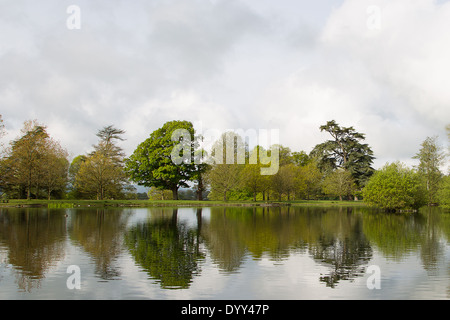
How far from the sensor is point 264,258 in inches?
555

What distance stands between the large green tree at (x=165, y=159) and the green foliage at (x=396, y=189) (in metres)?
26.3

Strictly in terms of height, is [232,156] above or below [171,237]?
above

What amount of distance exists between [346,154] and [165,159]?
113 ft

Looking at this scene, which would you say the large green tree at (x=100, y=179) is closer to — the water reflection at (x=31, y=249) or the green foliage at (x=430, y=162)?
the water reflection at (x=31, y=249)

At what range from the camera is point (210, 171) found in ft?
208

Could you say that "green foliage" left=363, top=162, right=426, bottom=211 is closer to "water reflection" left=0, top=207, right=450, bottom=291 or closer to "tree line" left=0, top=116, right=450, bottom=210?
"tree line" left=0, top=116, right=450, bottom=210

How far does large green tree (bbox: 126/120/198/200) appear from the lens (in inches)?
2325

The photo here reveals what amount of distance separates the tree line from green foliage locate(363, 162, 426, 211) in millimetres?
115

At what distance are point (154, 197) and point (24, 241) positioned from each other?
59258 millimetres
